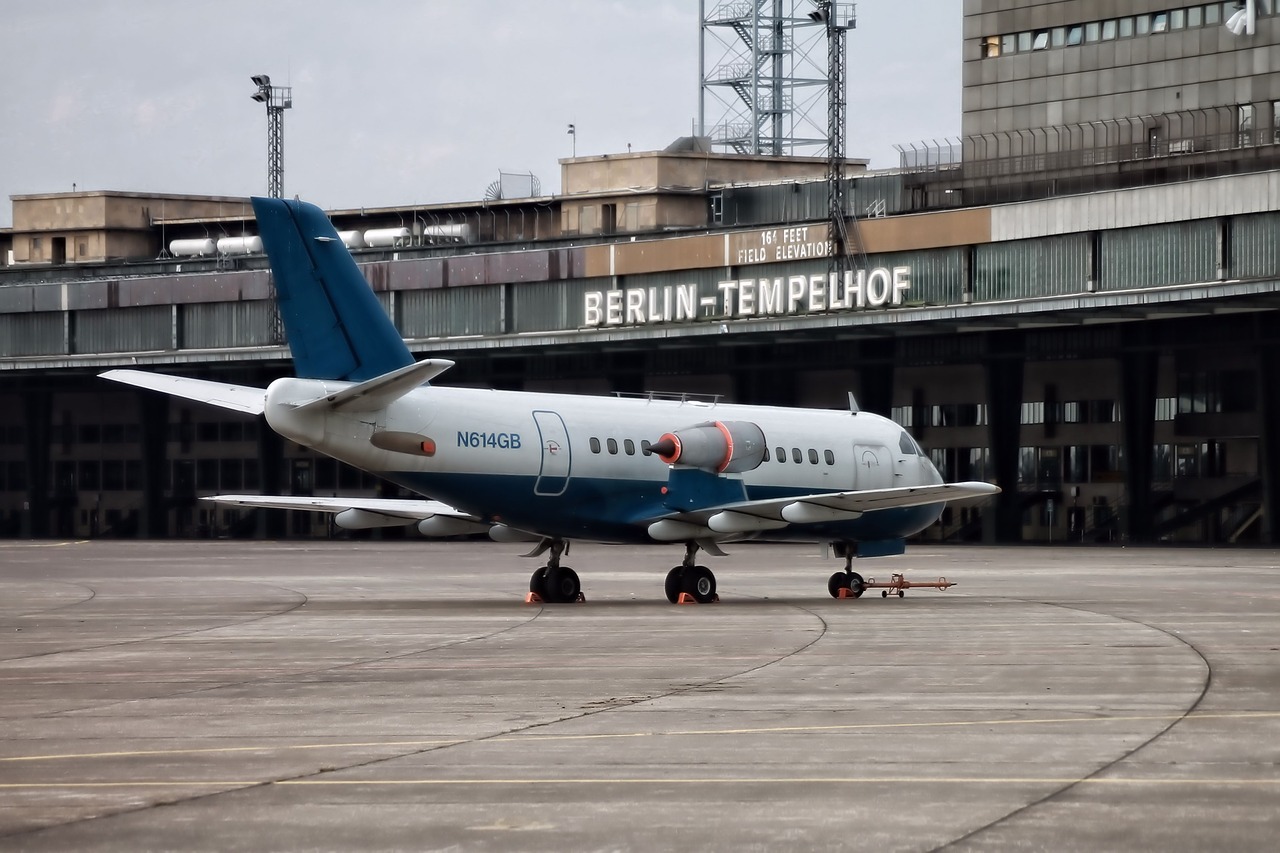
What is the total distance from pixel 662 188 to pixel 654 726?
239 feet

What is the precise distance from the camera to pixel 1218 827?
418 inches

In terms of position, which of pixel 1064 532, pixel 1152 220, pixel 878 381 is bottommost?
pixel 1064 532

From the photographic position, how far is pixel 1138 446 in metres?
69.8

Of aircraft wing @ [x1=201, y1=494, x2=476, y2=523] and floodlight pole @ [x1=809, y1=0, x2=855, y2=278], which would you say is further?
floodlight pole @ [x1=809, y1=0, x2=855, y2=278]

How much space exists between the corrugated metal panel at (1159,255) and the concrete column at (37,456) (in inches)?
2308

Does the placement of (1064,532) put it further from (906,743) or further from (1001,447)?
(906,743)

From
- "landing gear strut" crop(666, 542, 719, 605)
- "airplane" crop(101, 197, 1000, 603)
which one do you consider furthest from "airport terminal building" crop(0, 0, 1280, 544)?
"landing gear strut" crop(666, 542, 719, 605)

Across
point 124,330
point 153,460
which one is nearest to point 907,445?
point 124,330

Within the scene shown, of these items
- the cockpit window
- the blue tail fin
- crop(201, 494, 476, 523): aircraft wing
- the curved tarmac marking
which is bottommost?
the curved tarmac marking

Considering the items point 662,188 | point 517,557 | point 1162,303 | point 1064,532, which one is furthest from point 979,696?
point 662,188

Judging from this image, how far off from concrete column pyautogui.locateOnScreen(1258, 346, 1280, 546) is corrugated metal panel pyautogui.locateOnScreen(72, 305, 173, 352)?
5199cm

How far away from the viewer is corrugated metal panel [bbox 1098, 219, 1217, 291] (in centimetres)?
6169

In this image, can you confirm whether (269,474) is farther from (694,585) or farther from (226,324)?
(694,585)

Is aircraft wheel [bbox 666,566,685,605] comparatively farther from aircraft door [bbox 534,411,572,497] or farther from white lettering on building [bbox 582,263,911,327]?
white lettering on building [bbox 582,263,911,327]
